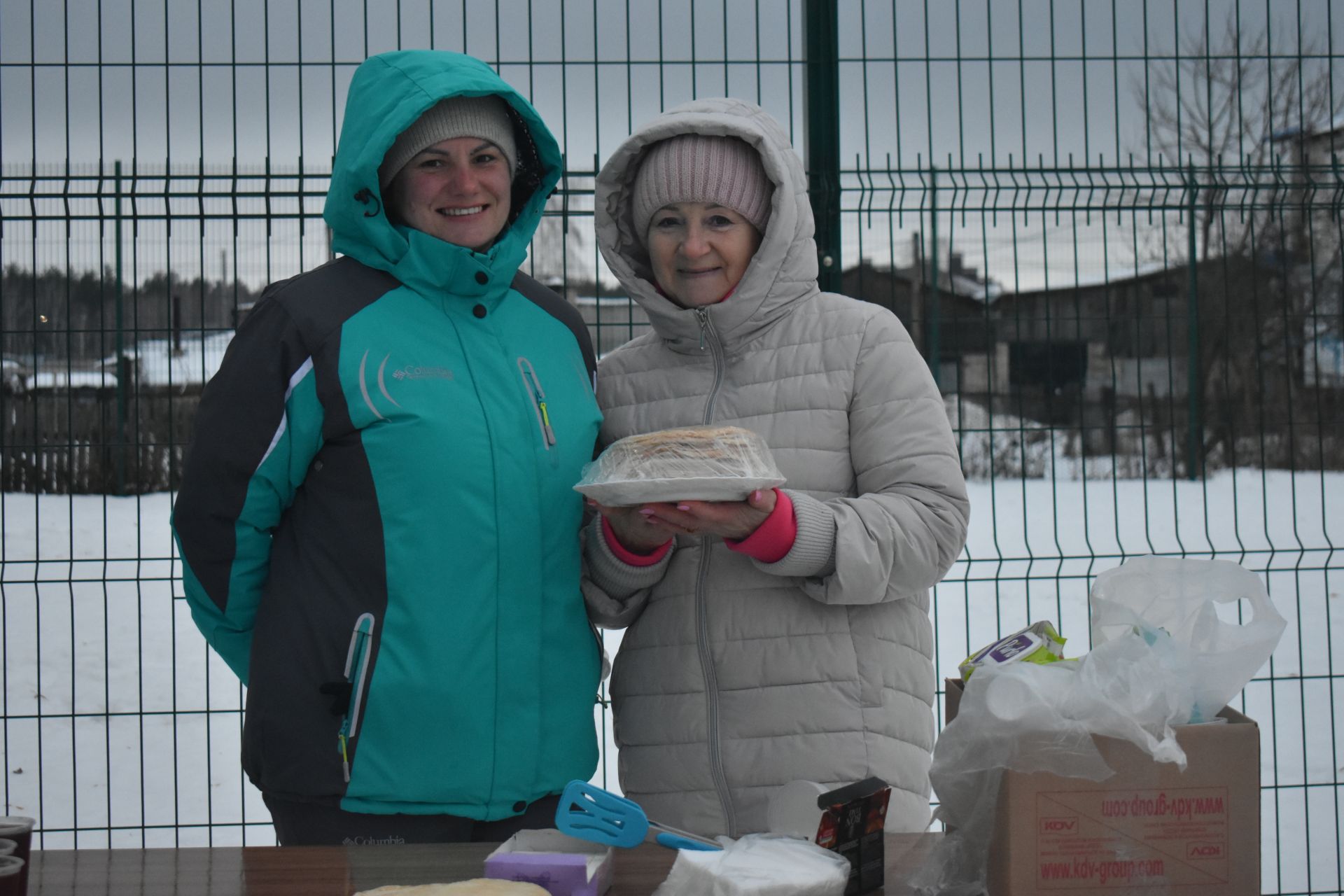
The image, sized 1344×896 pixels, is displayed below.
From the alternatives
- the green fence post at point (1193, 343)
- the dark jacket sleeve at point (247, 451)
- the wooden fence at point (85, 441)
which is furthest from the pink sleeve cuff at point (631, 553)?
the green fence post at point (1193, 343)

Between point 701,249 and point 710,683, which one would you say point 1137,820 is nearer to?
point 710,683

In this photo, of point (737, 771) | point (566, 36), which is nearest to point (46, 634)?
point (566, 36)

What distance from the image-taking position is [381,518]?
200cm

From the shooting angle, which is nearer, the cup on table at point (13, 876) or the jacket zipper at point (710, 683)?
the cup on table at point (13, 876)

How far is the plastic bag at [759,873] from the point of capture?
53.4 inches

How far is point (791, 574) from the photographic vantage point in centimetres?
191

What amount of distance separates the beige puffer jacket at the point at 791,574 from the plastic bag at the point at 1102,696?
449 millimetres

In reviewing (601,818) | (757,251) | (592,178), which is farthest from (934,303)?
(601,818)

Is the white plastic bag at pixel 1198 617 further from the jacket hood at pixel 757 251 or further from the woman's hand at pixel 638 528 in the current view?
the jacket hood at pixel 757 251

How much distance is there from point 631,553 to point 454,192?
0.75m

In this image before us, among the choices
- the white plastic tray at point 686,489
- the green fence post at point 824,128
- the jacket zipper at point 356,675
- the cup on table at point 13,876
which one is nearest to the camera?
the cup on table at point 13,876

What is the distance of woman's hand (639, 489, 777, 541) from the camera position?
183cm

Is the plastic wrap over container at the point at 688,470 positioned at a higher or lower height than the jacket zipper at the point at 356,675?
higher

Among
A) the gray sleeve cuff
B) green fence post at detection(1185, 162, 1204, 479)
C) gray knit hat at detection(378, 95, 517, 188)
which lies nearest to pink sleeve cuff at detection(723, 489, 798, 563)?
the gray sleeve cuff
